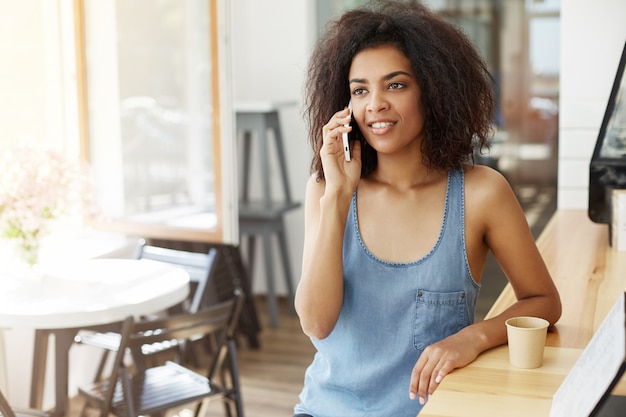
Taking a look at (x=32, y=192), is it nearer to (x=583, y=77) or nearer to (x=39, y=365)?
(x=39, y=365)

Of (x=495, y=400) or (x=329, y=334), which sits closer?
(x=495, y=400)

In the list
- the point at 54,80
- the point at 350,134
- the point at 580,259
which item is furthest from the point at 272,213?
the point at 350,134

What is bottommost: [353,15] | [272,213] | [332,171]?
[272,213]

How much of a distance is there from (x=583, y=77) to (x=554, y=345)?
1876mm

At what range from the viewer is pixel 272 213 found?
5.19 meters

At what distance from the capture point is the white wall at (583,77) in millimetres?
3207

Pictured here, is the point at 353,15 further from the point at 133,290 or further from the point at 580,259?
the point at 133,290

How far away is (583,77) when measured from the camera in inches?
129

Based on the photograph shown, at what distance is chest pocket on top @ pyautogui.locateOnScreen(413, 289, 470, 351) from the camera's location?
1691 millimetres

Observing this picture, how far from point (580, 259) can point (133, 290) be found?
1556 mm

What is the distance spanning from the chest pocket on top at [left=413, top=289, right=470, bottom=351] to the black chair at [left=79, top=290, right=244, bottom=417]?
3.95 ft

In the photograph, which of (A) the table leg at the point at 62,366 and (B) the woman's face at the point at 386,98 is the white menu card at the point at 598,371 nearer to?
(B) the woman's face at the point at 386,98

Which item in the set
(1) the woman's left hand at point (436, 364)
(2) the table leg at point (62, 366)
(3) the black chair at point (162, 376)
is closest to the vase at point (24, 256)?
(2) the table leg at point (62, 366)

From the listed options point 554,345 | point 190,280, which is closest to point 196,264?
point 190,280
